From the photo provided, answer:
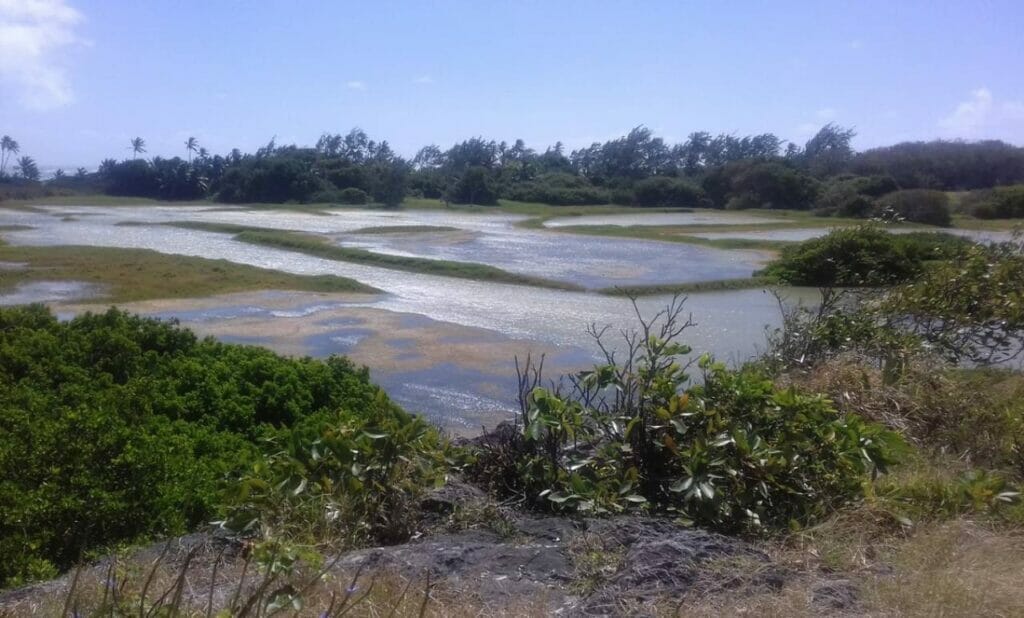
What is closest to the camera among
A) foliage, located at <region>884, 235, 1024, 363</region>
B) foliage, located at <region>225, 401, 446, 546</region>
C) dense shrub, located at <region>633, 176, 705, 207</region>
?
foliage, located at <region>225, 401, 446, 546</region>

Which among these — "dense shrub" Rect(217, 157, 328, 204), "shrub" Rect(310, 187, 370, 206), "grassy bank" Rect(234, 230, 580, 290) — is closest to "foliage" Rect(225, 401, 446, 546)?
"grassy bank" Rect(234, 230, 580, 290)

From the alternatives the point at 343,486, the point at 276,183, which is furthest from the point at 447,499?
the point at 276,183

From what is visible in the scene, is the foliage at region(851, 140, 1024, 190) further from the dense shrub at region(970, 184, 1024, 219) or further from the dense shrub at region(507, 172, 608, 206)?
the dense shrub at region(507, 172, 608, 206)

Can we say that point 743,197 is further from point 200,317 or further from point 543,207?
point 200,317

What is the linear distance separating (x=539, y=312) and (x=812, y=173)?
45670 mm

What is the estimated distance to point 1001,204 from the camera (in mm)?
29625

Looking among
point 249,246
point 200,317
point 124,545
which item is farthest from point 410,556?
point 249,246

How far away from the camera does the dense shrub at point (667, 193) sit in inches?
2444

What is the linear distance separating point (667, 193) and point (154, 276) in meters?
46.2

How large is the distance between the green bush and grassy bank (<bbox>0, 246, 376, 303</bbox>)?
883 cm

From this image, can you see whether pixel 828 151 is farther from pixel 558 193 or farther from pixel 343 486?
pixel 343 486

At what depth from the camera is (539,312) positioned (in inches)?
674

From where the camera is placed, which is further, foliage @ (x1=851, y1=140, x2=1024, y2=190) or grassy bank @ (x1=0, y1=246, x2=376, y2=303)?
foliage @ (x1=851, y1=140, x2=1024, y2=190)

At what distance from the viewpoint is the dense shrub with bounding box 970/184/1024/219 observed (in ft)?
91.4
